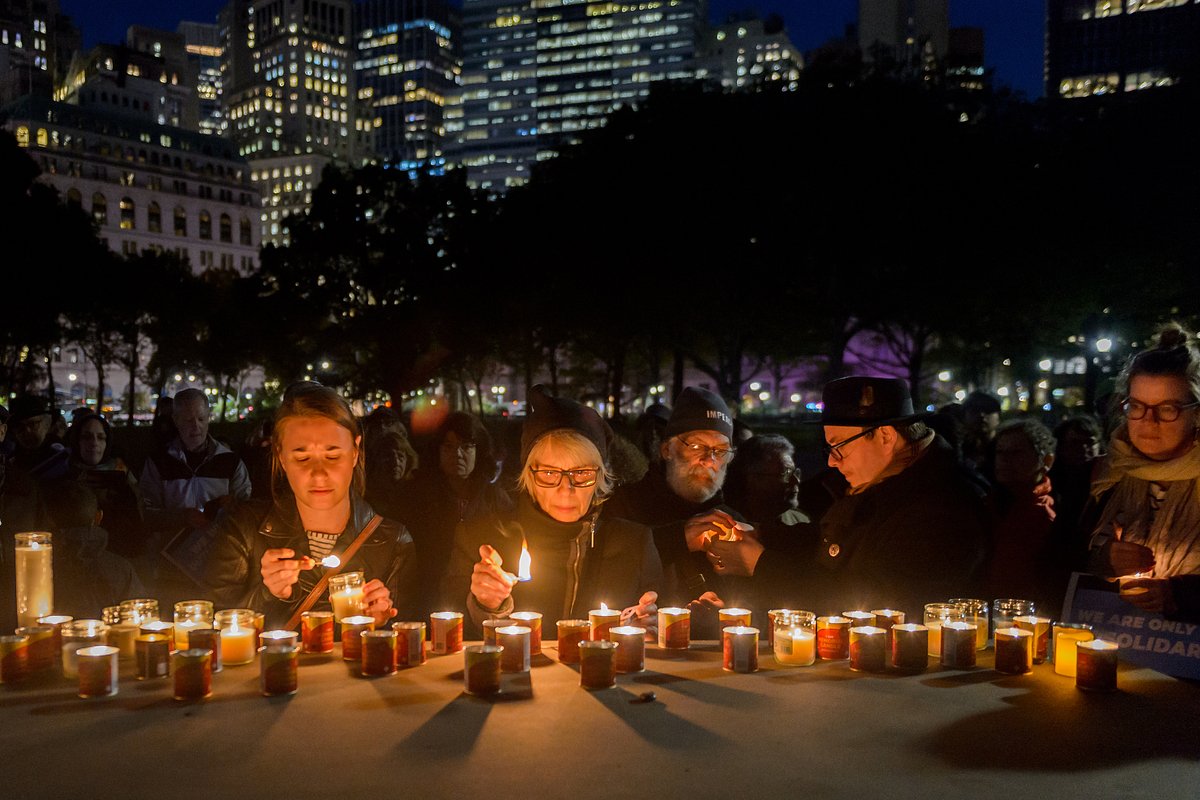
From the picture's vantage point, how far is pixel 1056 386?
8350 cm

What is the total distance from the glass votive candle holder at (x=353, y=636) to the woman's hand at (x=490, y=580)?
1.71ft

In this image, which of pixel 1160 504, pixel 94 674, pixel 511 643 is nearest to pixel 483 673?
pixel 511 643

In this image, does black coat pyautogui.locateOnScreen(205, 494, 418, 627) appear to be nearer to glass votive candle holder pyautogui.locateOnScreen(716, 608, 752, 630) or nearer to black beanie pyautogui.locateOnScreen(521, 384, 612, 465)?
black beanie pyautogui.locateOnScreen(521, 384, 612, 465)

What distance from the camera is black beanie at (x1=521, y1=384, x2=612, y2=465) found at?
476 centimetres

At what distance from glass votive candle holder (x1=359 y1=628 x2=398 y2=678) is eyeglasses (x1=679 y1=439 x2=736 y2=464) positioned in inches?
96.1

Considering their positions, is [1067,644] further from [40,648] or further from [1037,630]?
[40,648]

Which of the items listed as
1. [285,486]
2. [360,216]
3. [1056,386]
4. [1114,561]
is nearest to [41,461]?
[285,486]

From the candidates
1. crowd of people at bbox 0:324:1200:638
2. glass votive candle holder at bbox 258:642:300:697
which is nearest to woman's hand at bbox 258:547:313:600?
crowd of people at bbox 0:324:1200:638

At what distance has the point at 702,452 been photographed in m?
5.77

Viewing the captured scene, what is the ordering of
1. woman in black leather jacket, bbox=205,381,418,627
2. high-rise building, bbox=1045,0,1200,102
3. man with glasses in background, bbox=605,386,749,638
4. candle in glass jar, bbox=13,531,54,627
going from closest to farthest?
candle in glass jar, bbox=13,531,54,627 → woman in black leather jacket, bbox=205,381,418,627 → man with glasses in background, bbox=605,386,749,638 → high-rise building, bbox=1045,0,1200,102

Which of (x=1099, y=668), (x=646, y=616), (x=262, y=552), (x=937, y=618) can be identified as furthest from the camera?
(x=262, y=552)

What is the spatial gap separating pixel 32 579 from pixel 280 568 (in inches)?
42.0

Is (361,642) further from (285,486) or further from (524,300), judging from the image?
(524,300)

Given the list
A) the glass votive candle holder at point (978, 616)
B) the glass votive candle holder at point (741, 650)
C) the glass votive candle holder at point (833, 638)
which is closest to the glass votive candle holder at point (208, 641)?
the glass votive candle holder at point (741, 650)
